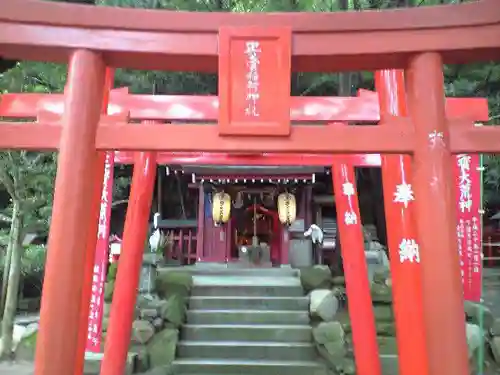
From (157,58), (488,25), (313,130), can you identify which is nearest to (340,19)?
(313,130)

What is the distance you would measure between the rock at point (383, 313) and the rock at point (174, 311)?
13.8ft

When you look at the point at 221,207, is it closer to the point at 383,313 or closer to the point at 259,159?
the point at 383,313

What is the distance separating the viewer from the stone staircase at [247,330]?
380 inches

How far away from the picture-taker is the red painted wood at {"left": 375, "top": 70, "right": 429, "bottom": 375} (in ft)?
15.4

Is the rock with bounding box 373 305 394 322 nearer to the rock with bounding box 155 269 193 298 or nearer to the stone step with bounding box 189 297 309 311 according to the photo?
the stone step with bounding box 189 297 309 311

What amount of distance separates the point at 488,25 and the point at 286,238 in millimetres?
12379

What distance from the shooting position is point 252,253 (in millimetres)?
15031

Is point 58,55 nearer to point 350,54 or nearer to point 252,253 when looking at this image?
point 350,54

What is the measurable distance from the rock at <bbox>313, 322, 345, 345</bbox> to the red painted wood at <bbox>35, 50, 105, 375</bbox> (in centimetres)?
739

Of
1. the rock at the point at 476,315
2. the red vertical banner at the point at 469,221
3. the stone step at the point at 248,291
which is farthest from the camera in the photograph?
the stone step at the point at 248,291

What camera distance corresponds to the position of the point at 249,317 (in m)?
11.0

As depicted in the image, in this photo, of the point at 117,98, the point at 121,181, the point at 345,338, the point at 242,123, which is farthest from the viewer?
the point at 121,181

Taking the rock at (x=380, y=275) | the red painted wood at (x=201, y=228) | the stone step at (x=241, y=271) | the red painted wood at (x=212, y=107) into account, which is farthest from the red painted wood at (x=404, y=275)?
the red painted wood at (x=201, y=228)

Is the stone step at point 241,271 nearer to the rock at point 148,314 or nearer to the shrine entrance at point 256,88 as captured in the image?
the rock at point 148,314
